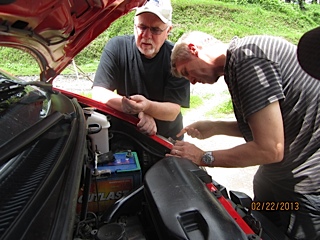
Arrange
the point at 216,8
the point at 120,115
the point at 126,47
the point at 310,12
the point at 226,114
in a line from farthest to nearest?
the point at 310,12, the point at 216,8, the point at 226,114, the point at 126,47, the point at 120,115

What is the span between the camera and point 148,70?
222cm

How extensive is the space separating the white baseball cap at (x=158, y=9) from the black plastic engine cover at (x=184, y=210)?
1.20m

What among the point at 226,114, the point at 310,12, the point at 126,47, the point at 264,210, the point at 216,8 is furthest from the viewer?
the point at 310,12

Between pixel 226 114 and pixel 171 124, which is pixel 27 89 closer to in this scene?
pixel 171 124

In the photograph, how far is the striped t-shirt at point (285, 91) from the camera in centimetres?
130

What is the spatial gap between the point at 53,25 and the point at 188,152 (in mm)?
918

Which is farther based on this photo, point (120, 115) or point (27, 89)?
point (120, 115)

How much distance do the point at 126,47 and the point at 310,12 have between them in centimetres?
2146

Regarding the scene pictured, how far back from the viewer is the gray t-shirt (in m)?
2.17

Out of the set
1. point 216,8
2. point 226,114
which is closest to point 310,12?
point 216,8

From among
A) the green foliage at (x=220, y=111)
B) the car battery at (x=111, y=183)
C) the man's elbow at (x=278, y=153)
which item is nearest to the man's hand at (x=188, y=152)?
the car battery at (x=111, y=183)

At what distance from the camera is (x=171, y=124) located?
2332 mm

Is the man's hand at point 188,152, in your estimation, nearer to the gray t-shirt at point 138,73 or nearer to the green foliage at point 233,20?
the gray t-shirt at point 138,73
